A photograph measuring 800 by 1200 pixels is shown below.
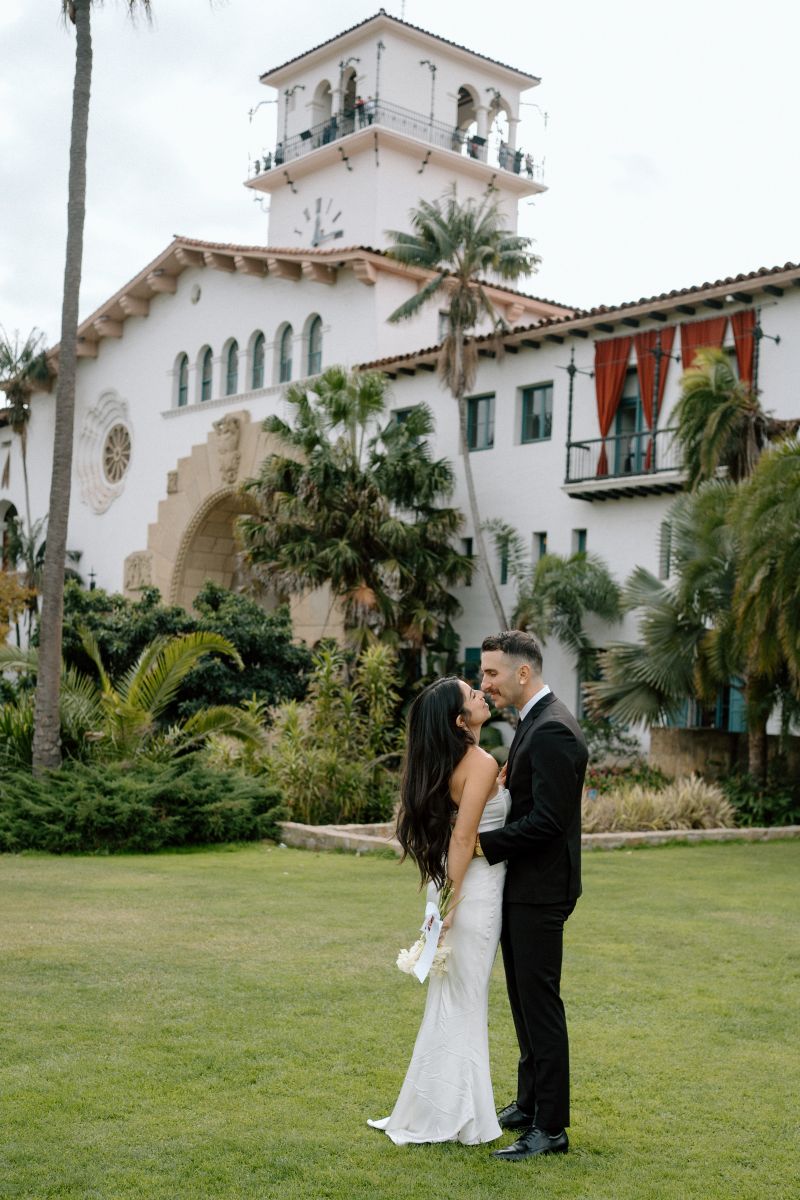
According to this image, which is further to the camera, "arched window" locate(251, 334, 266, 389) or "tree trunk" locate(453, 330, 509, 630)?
"arched window" locate(251, 334, 266, 389)

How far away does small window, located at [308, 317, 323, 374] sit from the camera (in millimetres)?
33625

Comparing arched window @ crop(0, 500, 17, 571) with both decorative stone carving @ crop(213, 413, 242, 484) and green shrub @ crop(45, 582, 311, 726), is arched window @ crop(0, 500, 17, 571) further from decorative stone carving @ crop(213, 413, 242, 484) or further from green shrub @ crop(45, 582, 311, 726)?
green shrub @ crop(45, 582, 311, 726)

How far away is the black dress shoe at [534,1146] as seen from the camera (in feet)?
17.1

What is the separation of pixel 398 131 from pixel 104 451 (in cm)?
1335

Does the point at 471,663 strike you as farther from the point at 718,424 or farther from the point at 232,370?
the point at 232,370

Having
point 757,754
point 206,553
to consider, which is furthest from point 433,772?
point 206,553

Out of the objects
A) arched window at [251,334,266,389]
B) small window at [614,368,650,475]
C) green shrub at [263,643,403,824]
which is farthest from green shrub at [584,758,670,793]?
arched window at [251,334,266,389]

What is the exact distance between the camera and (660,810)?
1800 cm

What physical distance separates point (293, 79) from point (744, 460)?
29552mm

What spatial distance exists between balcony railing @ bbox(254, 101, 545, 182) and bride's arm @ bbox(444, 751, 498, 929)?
38.3 m

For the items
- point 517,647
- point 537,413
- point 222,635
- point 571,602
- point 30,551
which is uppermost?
point 537,413

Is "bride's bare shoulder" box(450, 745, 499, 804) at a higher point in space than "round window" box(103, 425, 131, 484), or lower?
lower

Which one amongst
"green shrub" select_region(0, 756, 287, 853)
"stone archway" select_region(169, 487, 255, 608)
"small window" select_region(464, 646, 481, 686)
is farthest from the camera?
"stone archway" select_region(169, 487, 255, 608)

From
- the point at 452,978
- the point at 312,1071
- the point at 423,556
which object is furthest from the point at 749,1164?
the point at 423,556
